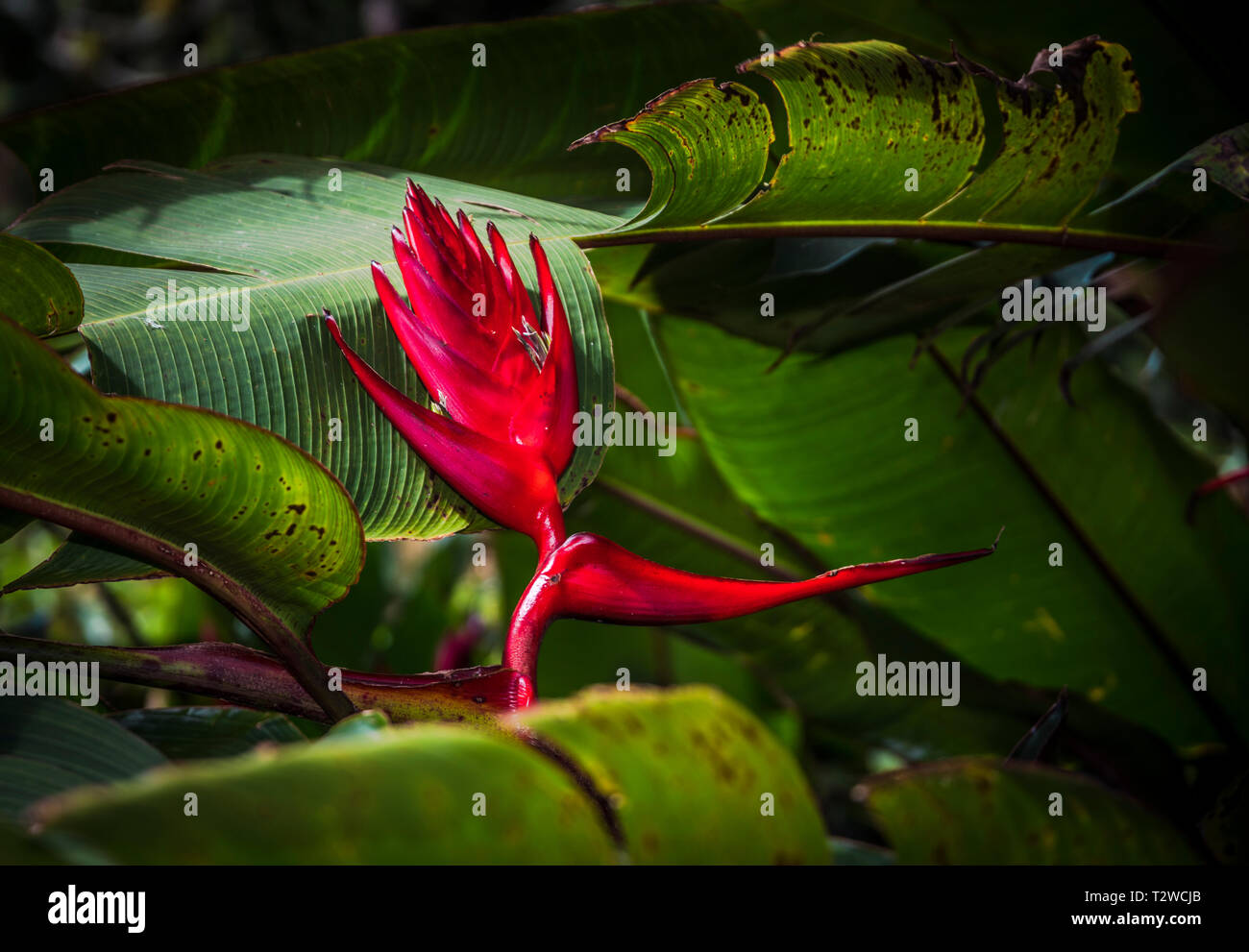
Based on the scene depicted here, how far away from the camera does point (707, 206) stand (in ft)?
2.13

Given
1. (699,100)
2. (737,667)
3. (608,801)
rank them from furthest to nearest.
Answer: (737,667) → (699,100) → (608,801)

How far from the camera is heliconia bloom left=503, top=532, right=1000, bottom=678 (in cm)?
46

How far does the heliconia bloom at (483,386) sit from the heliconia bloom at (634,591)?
0.11 ft

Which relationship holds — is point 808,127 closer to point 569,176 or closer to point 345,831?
point 569,176

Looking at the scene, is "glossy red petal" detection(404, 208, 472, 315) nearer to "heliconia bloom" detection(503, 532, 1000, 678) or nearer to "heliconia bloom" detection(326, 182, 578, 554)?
"heliconia bloom" detection(326, 182, 578, 554)

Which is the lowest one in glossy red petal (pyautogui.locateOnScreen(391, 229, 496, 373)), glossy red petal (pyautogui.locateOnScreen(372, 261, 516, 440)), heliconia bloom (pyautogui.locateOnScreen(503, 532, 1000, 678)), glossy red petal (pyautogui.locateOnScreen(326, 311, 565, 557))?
heliconia bloom (pyautogui.locateOnScreen(503, 532, 1000, 678))

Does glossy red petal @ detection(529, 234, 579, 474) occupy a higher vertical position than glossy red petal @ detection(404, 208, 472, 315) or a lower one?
lower

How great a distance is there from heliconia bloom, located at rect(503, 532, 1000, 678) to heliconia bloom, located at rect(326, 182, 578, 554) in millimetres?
34

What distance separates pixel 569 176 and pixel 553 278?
34 centimetres

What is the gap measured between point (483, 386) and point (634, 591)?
14 centimetres

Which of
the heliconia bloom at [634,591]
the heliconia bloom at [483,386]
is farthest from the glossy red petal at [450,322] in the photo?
the heliconia bloom at [634,591]

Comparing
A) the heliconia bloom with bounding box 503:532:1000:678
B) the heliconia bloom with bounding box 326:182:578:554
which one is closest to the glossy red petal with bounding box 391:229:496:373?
the heliconia bloom with bounding box 326:182:578:554

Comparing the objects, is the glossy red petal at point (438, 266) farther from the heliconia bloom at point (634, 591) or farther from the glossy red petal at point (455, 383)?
the heliconia bloom at point (634, 591)

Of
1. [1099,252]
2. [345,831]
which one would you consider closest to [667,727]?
[345,831]
